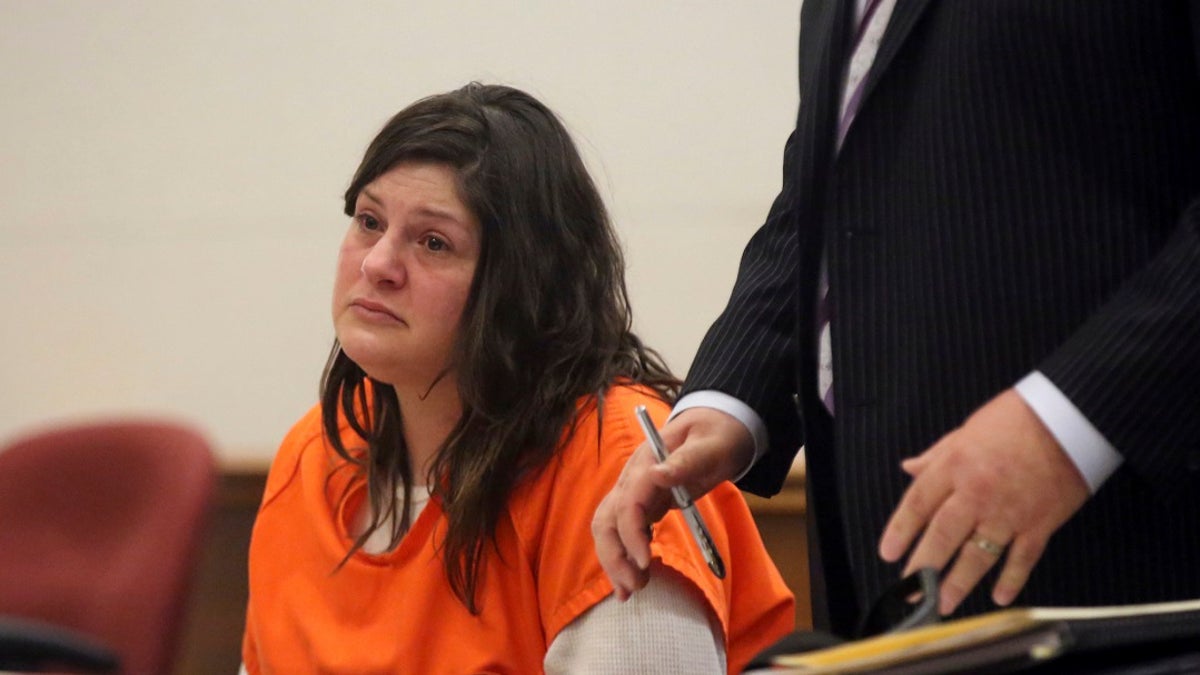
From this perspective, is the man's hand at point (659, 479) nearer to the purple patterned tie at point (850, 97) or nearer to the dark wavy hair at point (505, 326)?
the purple patterned tie at point (850, 97)

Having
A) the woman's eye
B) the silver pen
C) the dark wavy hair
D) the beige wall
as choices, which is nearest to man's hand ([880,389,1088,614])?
the silver pen

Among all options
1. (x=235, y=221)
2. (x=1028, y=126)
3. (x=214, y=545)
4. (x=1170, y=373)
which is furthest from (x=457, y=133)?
(x=214, y=545)

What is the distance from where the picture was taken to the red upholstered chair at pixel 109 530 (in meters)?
1.72

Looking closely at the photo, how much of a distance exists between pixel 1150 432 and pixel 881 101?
34 centimetres

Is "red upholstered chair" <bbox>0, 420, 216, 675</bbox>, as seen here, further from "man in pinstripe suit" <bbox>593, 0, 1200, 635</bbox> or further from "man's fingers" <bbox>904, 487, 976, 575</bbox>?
"man's fingers" <bbox>904, 487, 976, 575</bbox>

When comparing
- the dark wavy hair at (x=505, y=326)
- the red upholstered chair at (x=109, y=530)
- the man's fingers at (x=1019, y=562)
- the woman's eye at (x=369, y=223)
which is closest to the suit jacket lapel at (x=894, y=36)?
the man's fingers at (x=1019, y=562)

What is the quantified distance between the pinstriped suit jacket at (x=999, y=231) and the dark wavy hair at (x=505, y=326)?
1.89 feet

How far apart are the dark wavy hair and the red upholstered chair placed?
9.3 inches

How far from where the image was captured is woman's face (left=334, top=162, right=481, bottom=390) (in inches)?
63.3

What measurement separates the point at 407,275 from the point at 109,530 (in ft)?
2.07

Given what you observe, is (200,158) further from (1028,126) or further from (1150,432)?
(1150,432)

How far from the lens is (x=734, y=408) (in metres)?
1.03

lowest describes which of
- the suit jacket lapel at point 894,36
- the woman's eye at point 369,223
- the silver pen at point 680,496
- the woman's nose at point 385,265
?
→ the silver pen at point 680,496

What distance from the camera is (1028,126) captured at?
0.90 meters
